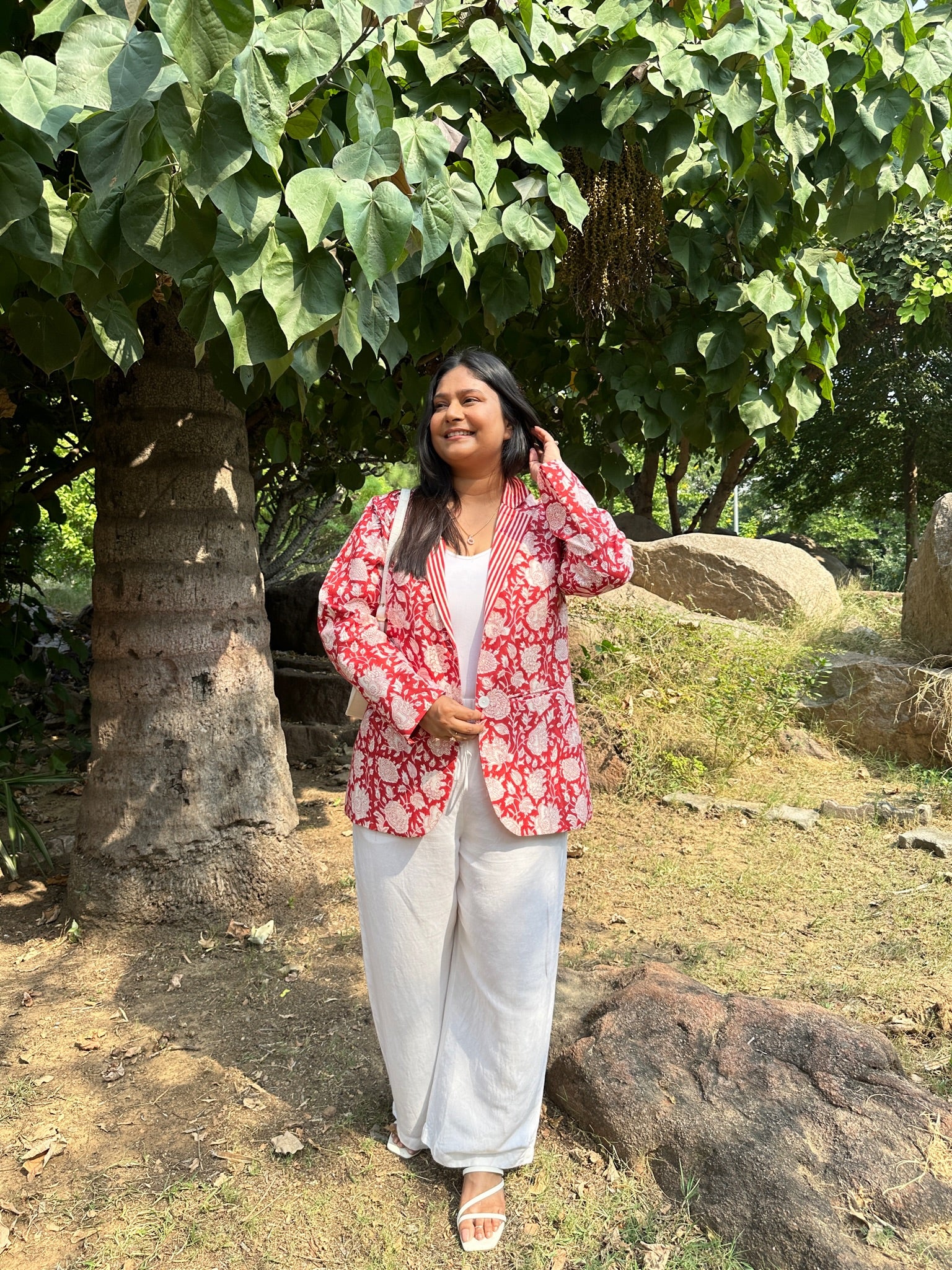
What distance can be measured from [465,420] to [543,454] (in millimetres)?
194

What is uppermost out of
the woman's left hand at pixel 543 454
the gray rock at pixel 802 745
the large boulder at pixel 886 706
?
the woman's left hand at pixel 543 454

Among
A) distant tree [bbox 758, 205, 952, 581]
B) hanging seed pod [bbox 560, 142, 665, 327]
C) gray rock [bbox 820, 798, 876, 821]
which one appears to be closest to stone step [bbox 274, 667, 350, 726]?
gray rock [bbox 820, 798, 876, 821]

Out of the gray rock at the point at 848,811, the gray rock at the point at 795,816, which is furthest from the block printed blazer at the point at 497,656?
the gray rock at the point at 848,811

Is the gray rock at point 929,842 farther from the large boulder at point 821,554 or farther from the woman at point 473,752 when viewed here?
the large boulder at point 821,554

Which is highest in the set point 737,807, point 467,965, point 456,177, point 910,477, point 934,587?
point 910,477

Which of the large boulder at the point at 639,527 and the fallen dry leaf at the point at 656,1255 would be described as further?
the large boulder at the point at 639,527

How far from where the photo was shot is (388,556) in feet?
7.39

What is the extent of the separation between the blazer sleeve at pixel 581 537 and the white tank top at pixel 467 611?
0.18 m

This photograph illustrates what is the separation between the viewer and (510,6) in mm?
2461

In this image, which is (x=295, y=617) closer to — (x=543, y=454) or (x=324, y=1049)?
(x=324, y=1049)

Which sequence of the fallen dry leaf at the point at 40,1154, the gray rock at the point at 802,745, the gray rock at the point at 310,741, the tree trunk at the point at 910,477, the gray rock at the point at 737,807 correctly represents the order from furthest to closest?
the tree trunk at the point at 910,477 → the gray rock at the point at 802,745 → the gray rock at the point at 310,741 → the gray rock at the point at 737,807 → the fallen dry leaf at the point at 40,1154

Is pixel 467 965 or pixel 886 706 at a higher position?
pixel 886 706

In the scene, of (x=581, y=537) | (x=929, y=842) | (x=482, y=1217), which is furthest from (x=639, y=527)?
(x=482, y=1217)

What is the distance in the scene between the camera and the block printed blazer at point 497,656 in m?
2.16
